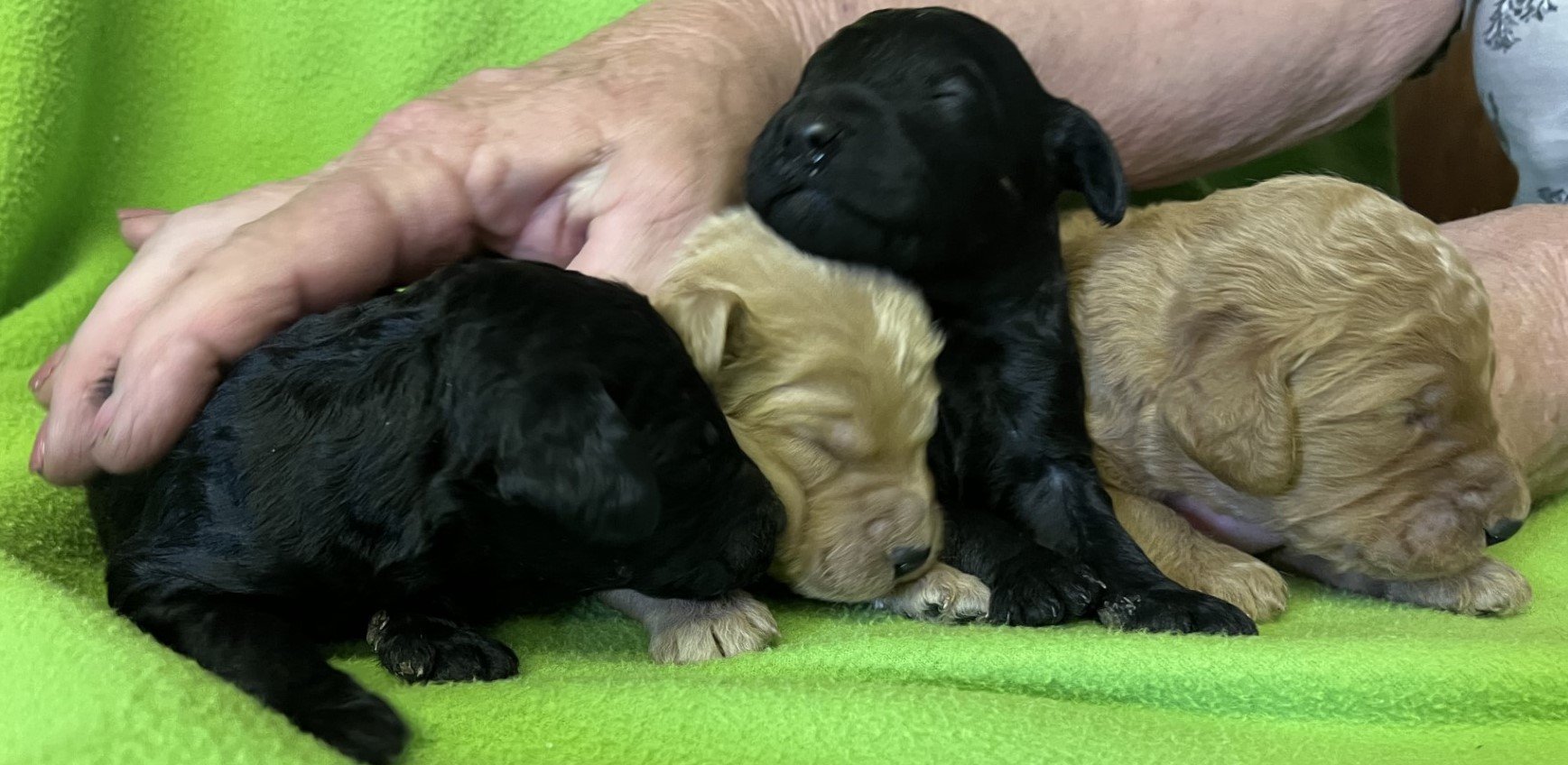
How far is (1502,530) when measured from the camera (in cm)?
206

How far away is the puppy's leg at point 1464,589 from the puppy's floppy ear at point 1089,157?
715 mm

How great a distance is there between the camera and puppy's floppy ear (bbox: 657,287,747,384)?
6.11 feet

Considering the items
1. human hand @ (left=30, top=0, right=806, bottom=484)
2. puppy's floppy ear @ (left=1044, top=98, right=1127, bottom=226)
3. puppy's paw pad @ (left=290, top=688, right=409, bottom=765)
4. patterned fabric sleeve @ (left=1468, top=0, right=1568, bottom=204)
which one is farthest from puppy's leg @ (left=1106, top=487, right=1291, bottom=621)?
patterned fabric sleeve @ (left=1468, top=0, right=1568, bottom=204)

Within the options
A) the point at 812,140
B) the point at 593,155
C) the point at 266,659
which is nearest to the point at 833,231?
the point at 812,140

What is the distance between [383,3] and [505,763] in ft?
8.18

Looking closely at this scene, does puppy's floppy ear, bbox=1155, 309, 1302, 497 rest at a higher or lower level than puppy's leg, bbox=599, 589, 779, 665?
higher

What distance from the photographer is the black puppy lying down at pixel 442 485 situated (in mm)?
1546

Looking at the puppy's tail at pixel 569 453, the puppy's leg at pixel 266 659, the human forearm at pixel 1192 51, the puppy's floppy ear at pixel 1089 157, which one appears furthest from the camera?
the human forearm at pixel 1192 51

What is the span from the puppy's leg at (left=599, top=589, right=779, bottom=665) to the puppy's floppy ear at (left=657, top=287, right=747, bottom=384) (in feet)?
1.12

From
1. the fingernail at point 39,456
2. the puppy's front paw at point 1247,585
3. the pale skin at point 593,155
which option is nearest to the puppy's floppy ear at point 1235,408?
the puppy's front paw at point 1247,585

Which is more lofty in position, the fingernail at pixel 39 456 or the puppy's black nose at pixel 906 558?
Result: the fingernail at pixel 39 456

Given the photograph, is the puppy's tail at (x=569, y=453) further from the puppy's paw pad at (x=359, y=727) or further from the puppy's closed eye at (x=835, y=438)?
the puppy's closed eye at (x=835, y=438)

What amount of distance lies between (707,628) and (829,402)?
1.34 feet

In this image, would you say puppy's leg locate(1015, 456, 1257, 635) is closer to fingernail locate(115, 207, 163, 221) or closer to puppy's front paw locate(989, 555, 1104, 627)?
puppy's front paw locate(989, 555, 1104, 627)
